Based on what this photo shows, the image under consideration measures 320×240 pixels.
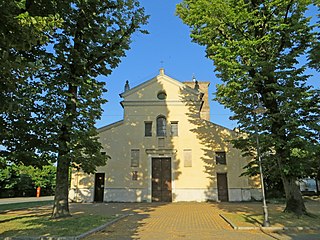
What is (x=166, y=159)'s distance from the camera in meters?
23.8

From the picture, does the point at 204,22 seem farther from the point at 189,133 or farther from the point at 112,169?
the point at 112,169

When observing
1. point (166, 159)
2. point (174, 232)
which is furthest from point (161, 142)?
point (174, 232)

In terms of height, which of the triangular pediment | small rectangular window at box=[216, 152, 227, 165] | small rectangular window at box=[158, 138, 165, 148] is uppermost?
the triangular pediment

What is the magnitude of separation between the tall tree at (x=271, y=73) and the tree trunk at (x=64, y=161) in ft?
25.3

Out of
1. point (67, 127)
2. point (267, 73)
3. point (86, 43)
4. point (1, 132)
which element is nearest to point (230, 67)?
point (267, 73)

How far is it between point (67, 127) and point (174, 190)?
45.2 feet

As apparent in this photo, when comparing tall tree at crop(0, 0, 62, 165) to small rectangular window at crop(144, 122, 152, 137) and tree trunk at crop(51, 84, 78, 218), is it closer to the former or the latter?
tree trunk at crop(51, 84, 78, 218)

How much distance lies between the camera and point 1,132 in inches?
356

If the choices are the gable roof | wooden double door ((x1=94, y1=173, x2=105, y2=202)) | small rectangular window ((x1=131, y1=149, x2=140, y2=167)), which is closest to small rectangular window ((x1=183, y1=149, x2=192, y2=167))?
small rectangular window ((x1=131, y1=149, x2=140, y2=167))

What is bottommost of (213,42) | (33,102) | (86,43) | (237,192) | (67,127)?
(237,192)

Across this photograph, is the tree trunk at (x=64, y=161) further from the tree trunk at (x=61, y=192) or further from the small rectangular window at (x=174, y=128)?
the small rectangular window at (x=174, y=128)

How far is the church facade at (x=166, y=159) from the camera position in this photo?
74.8 ft

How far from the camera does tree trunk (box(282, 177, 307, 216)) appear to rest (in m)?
11.9

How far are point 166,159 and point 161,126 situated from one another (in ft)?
10.7
